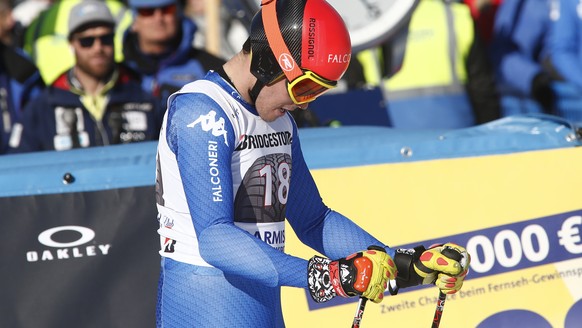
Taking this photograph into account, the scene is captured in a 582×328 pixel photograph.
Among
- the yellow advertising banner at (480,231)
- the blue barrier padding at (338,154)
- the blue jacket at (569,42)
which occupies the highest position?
the blue jacket at (569,42)

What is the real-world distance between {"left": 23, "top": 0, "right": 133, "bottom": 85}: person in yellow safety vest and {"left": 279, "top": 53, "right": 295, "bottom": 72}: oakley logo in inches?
190

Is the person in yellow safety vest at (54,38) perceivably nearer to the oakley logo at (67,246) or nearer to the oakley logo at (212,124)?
the oakley logo at (67,246)

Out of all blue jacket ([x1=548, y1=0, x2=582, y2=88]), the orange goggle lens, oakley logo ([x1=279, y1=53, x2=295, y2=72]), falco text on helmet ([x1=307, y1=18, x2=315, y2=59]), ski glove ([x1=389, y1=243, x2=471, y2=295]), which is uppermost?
falco text on helmet ([x1=307, y1=18, x2=315, y2=59])

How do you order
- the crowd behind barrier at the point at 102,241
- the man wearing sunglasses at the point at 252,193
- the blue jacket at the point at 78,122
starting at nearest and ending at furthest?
the man wearing sunglasses at the point at 252,193, the crowd behind barrier at the point at 102,241, the blue jacket at the point at 78,122

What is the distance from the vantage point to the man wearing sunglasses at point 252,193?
3576 millimetres

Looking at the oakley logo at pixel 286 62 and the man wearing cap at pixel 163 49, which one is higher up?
the oakley logo at pixel 286 62

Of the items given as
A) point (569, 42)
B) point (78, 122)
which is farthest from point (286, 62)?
point (569, 42)

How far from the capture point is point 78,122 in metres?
6.77

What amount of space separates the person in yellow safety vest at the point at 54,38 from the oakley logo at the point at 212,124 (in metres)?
4.76

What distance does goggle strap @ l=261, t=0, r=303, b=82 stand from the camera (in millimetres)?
3600

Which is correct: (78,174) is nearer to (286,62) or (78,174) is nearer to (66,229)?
(66,229)

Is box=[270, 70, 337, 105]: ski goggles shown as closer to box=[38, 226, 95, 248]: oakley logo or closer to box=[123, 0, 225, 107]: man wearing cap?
box=[38, 226, 95, 248]: oakley logo

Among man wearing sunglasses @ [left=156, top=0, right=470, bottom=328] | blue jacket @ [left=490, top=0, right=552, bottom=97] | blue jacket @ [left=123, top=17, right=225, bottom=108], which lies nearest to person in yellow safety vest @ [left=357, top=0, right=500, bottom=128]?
blue jacket @ [left=490, top=0, right=552, bottom=97]

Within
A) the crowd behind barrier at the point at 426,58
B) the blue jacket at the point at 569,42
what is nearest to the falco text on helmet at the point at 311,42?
the crowd behind barrier at the point at 426,58
